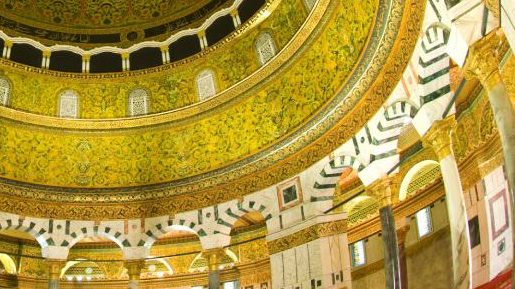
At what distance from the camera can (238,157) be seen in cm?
1861

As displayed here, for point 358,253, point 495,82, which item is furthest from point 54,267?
point 495,82

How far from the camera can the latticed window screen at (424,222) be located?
57.4 feet

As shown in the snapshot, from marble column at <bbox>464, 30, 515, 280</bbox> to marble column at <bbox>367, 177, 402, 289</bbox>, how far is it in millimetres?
5013

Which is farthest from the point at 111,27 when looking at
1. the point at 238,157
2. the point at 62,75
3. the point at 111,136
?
the point at 238,157

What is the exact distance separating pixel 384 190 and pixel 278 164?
3936 millimetres

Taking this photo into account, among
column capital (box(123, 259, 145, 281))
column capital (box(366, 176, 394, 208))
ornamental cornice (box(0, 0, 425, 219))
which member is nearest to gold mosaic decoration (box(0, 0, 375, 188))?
ornamental cornice (box(0, 0, 425, 219))

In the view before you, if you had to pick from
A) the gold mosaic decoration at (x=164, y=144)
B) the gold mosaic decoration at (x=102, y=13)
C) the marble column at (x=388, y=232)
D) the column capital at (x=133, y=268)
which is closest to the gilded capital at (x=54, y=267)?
the column capital at (x=133, y=268)

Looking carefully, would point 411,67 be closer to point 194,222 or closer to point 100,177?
point 194,222

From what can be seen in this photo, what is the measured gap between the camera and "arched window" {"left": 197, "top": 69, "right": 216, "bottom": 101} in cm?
1939

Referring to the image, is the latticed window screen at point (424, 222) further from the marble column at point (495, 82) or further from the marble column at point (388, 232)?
the marble column at point (495, 82)

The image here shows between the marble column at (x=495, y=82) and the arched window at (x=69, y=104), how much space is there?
13.3 meters

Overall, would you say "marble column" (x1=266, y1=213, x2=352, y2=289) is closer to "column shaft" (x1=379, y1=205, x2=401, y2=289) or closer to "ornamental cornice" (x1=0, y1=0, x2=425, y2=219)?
"ornamental cornice" (x1=0, y1=0, x2=425, y2=219)

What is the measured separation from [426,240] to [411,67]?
254 inches

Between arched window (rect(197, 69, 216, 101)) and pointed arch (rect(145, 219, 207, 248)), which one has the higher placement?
arched window (rect(197, 69, 216, 101))
